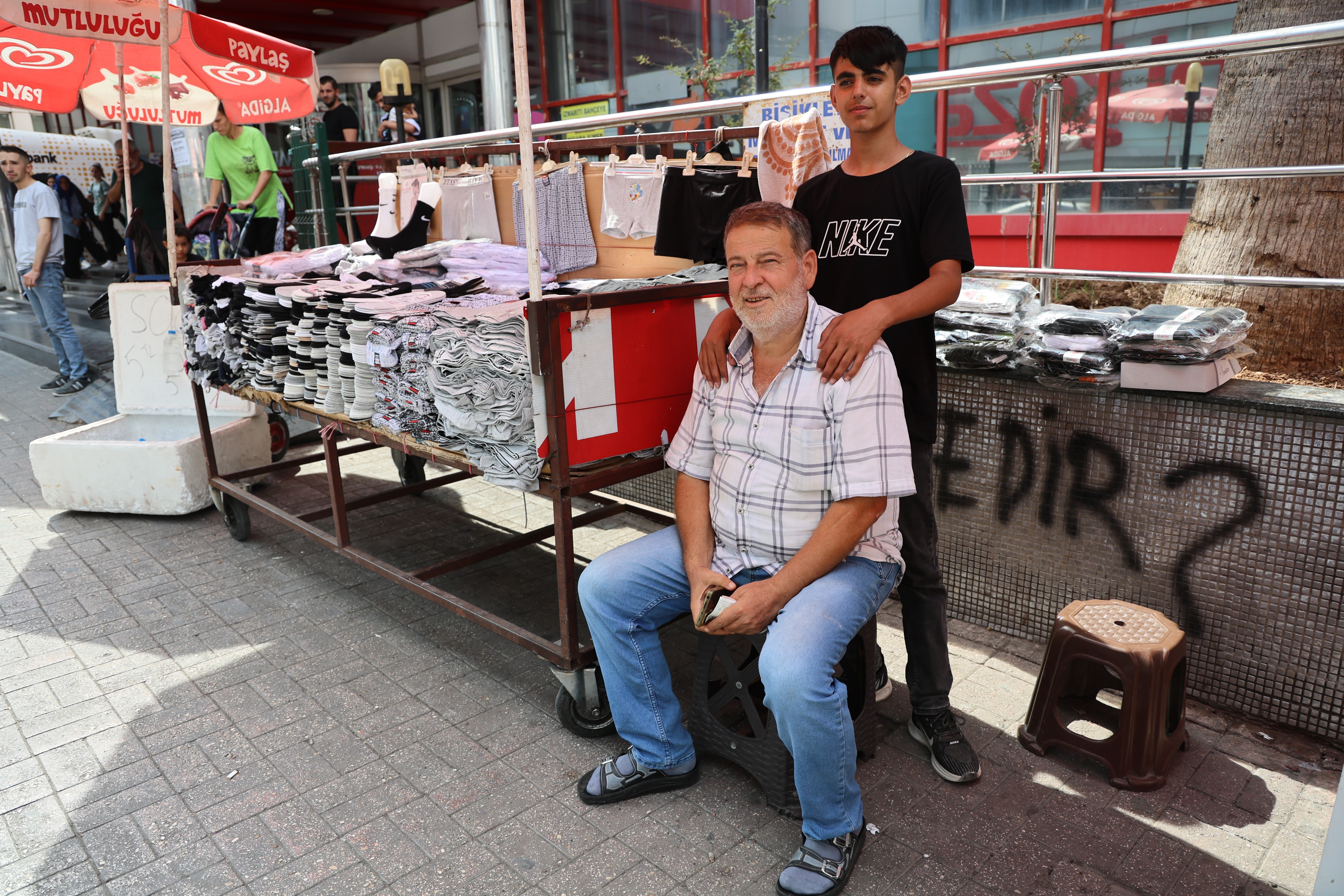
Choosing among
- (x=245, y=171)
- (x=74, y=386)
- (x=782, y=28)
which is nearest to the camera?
(x=245, y=171)

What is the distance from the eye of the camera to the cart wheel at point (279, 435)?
580 cm

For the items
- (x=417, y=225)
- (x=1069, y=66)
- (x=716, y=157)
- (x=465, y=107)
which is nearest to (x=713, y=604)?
(x=716, y=157)

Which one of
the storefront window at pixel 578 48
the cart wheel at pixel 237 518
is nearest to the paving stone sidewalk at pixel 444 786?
the cart wheel at pixel 237 518

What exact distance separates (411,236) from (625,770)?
343 centimetres

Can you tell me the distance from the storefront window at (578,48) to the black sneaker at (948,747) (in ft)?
38.7

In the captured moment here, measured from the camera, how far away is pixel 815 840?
7.21 feet

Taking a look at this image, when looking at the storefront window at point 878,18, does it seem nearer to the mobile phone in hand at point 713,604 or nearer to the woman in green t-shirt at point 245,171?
the woman in green t-shirt at point 245,171

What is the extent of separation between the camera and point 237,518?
459 centimetres

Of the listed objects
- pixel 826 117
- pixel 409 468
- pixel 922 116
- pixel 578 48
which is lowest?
pixel 409 468

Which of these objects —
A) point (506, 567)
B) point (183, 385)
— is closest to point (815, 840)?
point (506, 567)

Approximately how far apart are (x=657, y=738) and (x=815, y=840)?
551mm

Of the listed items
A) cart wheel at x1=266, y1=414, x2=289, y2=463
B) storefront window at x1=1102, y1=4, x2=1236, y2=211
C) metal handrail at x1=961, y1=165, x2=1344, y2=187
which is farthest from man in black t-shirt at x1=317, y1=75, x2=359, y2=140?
metal handrail at x1=961, y1=165, x2=1344, y2=187

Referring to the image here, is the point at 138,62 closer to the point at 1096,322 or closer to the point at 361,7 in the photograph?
the point at 1096,322

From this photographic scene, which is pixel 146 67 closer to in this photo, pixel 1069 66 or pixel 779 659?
pixel 1069 66
